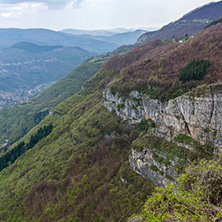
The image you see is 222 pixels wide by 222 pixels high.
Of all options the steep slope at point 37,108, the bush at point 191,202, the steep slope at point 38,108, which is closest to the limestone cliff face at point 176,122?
the bush at point 191,202

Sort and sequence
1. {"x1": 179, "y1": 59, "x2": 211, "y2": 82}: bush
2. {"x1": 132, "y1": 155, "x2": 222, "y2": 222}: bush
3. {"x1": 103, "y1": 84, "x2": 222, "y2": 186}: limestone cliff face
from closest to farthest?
{"x1": 132, "y1": 155, "x2": 222, "y2": 222}: bush, {"x1": 103, "y1": 84, "x2": 222, "y2": 186}: limestone cliff face, {"x1": 179, "y1": 59, "x2": 211, "y2": 82}: bush

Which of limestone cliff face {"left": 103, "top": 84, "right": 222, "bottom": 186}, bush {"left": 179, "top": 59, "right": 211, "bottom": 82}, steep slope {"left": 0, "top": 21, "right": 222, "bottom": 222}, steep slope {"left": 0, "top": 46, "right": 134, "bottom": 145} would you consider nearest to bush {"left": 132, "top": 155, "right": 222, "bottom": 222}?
limestone cliff face {"left": 103, "top": 84, "right": 222, "bottom": 186}

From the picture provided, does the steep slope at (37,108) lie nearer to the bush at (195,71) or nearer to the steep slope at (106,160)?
the steep slope at (106,160)

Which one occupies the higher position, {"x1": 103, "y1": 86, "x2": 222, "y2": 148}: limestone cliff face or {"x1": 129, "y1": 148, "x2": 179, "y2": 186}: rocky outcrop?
{"x1": 103, "y1": 86, "x2": 222, "y2": 148}: limestone cliff face

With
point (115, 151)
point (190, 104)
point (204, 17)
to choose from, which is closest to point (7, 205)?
point (115, 151)

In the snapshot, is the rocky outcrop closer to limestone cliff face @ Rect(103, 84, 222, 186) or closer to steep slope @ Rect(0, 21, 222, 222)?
limestone cliff face @ Rect(103, 84, 222, 186)

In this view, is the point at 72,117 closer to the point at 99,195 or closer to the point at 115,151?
the point at 115,151

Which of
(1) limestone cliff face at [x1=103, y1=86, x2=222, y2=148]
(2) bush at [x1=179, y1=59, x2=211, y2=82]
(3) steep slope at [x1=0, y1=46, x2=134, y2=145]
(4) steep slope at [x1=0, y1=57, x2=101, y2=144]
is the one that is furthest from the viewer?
(4) steep slope at [x1=0, y1=57, x2=101, y2=144]
